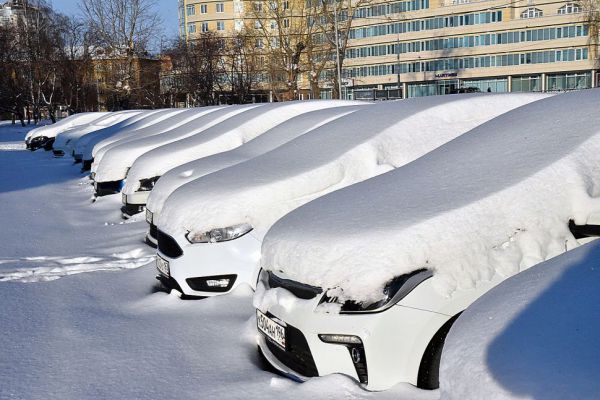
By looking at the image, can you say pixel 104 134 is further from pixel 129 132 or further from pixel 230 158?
pixel 230 158

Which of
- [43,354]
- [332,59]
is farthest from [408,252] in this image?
[332,59]

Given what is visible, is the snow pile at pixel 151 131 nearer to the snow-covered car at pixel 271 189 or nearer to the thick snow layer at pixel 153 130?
the thick snow layer at pixel 153 130

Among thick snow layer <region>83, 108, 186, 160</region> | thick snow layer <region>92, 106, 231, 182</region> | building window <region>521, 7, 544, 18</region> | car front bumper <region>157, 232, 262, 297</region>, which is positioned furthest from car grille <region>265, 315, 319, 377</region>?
building window <region>521, 7, 544, 18</region>

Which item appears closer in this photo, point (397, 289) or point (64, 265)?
point (397, 289)

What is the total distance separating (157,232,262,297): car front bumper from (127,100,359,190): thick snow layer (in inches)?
137

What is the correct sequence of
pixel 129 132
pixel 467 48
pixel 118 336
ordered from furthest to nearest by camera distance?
pixel 467 48
pixel 129 132
pixel 118 336

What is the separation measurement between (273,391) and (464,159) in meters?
1.74

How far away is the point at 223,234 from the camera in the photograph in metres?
4.77

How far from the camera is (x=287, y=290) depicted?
3.35 metres

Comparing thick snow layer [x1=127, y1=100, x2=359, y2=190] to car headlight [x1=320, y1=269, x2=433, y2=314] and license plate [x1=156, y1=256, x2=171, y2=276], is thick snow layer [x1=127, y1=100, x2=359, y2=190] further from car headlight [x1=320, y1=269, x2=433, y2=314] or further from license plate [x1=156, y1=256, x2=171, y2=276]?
car headlight [x1=320, y1=269, x2=433, y2=314]

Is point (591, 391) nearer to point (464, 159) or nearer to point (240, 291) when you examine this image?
point (464, 159)

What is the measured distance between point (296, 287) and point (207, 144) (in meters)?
A: 5.43

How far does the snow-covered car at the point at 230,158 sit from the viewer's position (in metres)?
6.51

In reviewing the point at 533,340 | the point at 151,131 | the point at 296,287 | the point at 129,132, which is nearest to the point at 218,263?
the point at 296,287
